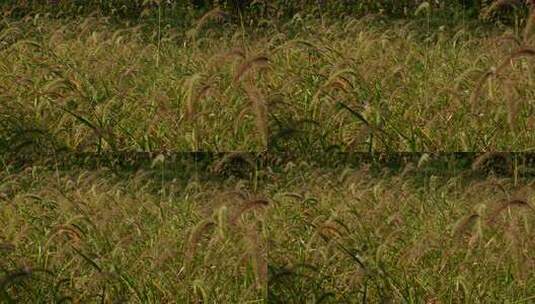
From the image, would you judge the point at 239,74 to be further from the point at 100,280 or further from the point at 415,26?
the point at 415,26

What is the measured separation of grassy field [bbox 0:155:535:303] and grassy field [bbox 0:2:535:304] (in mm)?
11

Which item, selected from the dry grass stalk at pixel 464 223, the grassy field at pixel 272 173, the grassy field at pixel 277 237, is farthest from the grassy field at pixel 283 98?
the dry grass stalk at pixel 464 223

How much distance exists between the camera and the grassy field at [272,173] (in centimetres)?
372

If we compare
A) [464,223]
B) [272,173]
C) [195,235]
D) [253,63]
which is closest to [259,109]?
[253,63]

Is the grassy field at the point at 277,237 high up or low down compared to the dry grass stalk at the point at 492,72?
down

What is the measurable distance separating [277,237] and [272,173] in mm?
444

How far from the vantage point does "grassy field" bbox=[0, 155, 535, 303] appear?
3.66m

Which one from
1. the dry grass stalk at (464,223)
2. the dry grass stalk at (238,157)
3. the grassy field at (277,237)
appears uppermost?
the dry grass stalk at (238,157)

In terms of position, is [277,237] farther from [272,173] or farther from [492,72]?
[492,72]

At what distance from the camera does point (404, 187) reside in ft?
14.2

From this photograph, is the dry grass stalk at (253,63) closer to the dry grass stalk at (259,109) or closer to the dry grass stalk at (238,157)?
the dry grass stalk at (259,109)

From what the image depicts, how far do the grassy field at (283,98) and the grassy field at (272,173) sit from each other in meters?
0.01

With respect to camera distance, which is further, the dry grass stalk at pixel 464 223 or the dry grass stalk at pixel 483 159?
the dry grass stalk at pixel 483 159

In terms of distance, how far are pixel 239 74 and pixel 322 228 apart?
2.37ft
